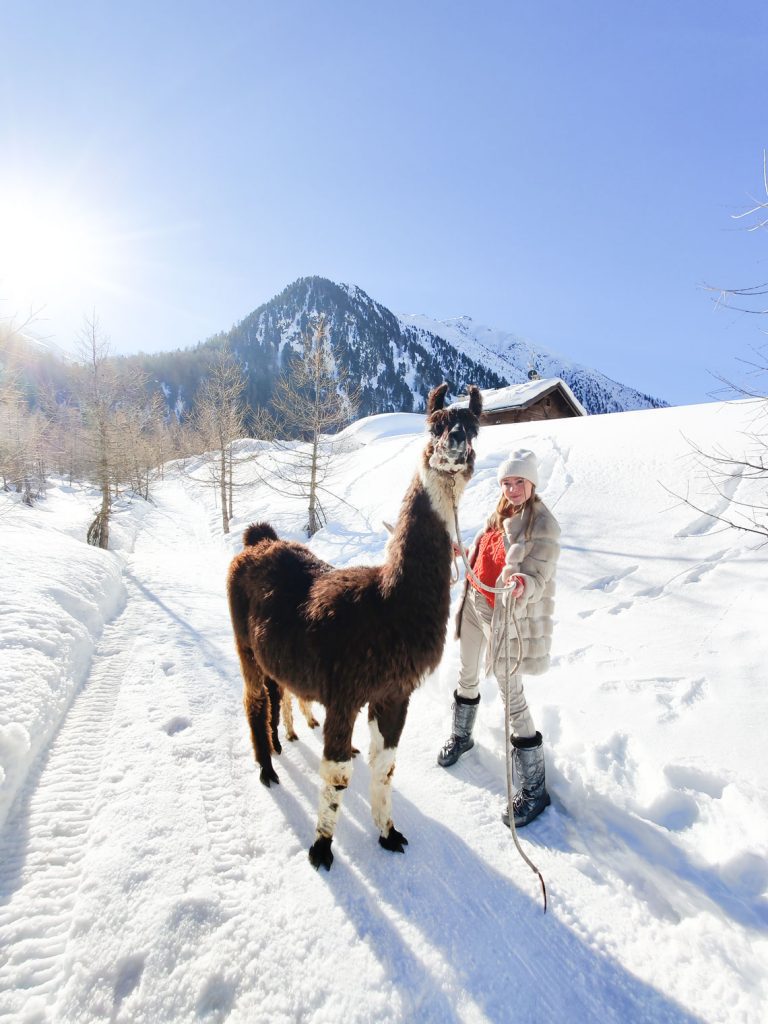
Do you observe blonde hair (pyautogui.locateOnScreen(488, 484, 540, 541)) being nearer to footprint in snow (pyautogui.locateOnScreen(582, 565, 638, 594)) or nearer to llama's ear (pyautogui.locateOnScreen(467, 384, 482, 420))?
llama's ear (pyautogui.locateOnScreen(467, 384, 482, 420))

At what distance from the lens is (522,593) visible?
7.58 feet

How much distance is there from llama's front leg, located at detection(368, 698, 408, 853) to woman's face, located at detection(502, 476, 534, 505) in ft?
4.55

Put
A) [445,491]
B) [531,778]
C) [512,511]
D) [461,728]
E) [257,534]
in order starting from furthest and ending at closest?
[257,534] < [461,728] < [512,511] < [531,778] < [445,491]

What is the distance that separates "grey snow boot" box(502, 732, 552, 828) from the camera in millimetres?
2604

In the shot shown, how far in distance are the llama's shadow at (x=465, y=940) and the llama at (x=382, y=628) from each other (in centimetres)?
17

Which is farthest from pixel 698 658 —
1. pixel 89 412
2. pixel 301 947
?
pixel 89 412

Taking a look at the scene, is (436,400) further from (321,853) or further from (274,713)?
(274,713)

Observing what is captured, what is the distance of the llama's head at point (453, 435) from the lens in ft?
6.74

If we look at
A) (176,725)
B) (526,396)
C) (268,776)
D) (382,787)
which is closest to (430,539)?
(382,787)

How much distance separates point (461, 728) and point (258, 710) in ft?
4.88

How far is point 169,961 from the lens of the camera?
172 cm

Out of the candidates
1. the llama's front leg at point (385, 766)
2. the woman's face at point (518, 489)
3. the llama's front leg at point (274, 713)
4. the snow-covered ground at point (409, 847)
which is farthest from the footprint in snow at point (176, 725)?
the woman's face at point (518, 489)

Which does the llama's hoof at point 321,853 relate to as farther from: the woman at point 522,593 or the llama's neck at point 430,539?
the llama's neck at point 430,539

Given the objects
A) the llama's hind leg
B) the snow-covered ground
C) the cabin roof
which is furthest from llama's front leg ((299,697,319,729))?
the cabin roof
